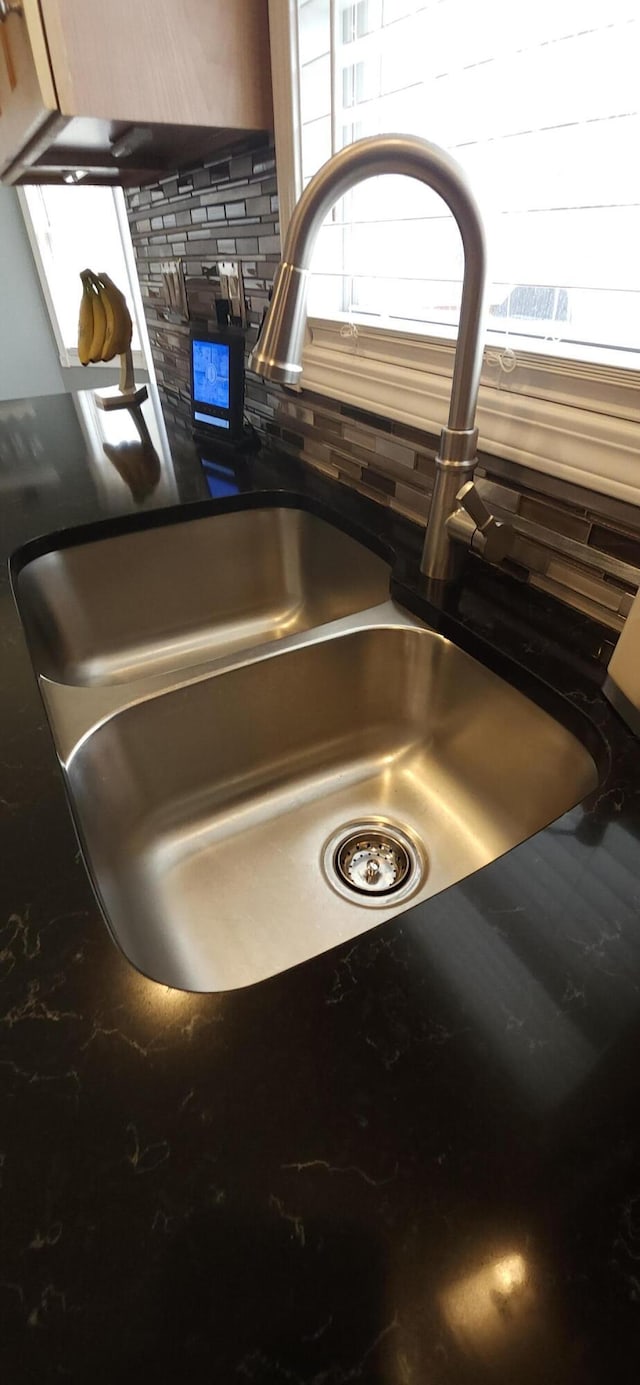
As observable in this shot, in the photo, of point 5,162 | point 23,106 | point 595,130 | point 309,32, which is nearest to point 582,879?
point 595,130

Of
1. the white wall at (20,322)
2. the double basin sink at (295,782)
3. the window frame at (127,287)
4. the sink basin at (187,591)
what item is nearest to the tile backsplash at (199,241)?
the window frame at (127,287)

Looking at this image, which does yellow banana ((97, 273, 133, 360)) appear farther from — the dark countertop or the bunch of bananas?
the dark countertop

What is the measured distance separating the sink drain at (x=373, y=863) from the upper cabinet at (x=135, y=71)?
926mm

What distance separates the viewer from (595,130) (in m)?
0.55

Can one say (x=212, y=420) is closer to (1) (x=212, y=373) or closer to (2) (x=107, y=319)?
(1) (x=212, y=373)

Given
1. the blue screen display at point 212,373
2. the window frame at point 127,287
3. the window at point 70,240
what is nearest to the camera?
the blue screen display at point 212,373

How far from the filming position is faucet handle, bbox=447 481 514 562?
638 millimetres

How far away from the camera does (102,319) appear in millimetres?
1354

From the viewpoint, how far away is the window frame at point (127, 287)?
2182 mm

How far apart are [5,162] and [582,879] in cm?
162

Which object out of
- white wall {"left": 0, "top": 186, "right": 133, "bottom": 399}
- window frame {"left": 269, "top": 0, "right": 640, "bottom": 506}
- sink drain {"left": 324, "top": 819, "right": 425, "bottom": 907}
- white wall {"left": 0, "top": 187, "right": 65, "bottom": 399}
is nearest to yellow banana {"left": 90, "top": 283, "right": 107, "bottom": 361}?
window frame {"left": 269, "top": 0, "right": 640, "bottom": 506}

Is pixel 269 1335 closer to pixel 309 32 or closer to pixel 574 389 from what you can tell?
pixel 574 389

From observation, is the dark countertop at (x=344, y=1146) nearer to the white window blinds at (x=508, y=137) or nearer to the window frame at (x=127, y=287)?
the white window blinds at (x=508, y=137)

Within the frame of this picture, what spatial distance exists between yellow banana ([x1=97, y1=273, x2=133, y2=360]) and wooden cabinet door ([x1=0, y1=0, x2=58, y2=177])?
0.84 ft
